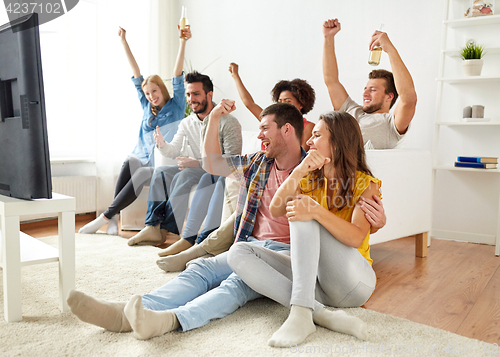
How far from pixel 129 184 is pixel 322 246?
1.97 meters

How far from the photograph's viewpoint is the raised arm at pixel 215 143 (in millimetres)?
1840

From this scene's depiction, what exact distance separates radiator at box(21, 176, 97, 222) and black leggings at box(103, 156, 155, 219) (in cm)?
65

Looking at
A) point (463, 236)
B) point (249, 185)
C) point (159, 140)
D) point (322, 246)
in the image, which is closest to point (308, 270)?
point (322, 246)

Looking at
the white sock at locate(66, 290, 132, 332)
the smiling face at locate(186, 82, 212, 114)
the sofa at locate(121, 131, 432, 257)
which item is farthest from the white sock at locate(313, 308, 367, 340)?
the smiling face at locate(186, 82, 212, 114)

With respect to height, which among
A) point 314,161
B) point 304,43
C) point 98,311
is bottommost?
point 98,311

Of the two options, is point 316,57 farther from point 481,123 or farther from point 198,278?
point 198,278

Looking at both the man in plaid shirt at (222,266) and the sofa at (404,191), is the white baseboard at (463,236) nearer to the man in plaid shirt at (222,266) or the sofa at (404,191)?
the sofa at (404,191)

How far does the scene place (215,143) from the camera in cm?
195

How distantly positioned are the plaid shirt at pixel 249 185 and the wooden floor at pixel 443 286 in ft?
1.95

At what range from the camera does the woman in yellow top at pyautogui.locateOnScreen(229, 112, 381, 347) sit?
4.47 ft

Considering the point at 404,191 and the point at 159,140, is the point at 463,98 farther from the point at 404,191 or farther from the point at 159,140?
the point at 159,140

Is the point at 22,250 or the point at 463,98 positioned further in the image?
the point at 463,98

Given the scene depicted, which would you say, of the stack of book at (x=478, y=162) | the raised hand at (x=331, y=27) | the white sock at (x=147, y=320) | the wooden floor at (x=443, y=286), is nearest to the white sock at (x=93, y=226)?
the wooden floor at (x=443, y=286)

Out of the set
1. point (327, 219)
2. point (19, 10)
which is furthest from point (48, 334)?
point (19, 10)
